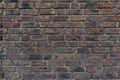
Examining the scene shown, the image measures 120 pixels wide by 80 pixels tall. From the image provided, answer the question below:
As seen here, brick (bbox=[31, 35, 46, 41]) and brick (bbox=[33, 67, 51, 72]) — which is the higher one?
brick (bbox=[31, 35, 46, 41])

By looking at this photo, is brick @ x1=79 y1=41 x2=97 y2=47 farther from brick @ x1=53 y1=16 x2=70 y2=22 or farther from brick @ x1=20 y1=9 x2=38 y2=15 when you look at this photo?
brick @ x1=20 y1=9 x2=38 y2=15

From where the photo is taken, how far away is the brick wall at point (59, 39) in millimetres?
2801

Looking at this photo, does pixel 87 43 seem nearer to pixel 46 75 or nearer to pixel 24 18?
pixel 46 75

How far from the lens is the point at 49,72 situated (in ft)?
9.24

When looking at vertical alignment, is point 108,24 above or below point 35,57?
above

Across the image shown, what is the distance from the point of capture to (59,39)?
2832 millimetres

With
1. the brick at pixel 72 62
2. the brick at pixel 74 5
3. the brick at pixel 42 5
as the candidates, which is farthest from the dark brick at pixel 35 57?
the brick at pixel 74 5

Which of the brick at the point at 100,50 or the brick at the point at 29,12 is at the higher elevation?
the brick at the point at 29,12

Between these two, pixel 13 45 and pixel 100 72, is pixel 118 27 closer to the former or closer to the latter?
pixel 100 72

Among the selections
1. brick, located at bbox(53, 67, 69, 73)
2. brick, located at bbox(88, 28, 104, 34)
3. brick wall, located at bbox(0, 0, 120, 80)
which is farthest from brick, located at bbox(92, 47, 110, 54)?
brick, located at bbox(53, 67, 69, 73)

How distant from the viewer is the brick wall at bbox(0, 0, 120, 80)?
2801mm

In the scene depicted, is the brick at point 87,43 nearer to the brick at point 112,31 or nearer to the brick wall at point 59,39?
the brick wall at point 59,39

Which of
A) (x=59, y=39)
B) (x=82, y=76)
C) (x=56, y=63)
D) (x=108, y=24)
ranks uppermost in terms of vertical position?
(x=108, y=24)

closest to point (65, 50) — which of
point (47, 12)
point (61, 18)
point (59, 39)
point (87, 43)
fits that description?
point (59, 39)
